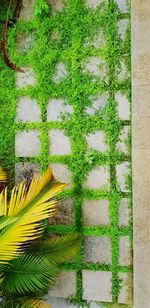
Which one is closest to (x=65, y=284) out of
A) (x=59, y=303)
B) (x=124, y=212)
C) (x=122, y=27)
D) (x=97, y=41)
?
(x=59, y=303)

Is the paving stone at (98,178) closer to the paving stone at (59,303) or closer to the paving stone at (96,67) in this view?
the paving stone at (96,67)

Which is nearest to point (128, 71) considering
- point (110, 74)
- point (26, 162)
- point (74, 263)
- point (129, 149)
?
point (110, 74)

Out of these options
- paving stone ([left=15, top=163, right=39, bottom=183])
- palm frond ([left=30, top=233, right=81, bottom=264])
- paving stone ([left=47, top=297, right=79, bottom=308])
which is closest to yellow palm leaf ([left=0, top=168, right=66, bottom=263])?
palm frond ([left=30, top=233, right=81, bottom=264])

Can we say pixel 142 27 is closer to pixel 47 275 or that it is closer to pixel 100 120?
pixel 100 120

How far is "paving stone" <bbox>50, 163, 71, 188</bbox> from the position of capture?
4020mm

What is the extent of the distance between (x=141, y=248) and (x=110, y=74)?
1.60 m

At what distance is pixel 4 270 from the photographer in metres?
3.43

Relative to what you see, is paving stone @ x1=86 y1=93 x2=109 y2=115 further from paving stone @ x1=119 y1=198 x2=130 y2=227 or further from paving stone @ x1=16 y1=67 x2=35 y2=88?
paving stone @ x1=119 y1=198 x2=130 y2=227

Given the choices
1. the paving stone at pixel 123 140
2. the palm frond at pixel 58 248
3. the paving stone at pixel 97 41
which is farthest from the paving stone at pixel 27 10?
the palm frond at pixel 58 248

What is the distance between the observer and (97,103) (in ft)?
12.8

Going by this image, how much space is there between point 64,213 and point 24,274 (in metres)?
0.80

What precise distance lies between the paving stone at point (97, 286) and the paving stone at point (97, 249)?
12 centimetres

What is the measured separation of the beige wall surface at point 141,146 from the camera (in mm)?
3516

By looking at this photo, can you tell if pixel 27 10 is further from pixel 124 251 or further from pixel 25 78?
pixel 124 251
